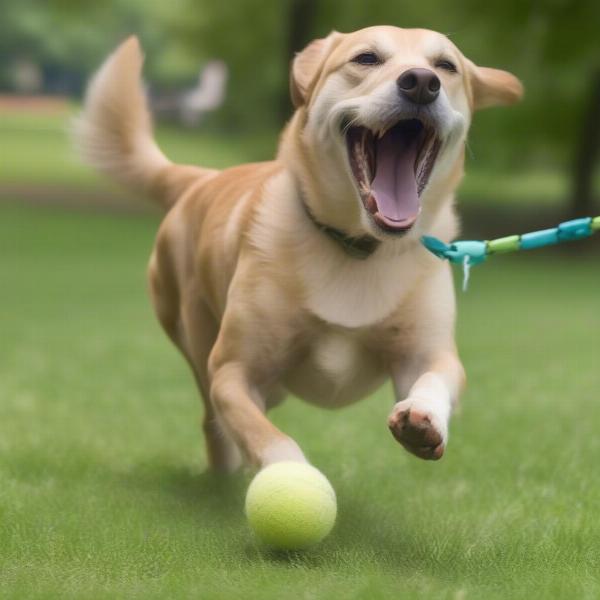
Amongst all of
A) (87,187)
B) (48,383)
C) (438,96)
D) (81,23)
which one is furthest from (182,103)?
(438,96)

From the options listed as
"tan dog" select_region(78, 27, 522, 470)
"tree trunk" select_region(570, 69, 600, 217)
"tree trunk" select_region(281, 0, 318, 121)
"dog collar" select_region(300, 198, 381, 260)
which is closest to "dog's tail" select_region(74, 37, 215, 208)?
"tan dog" select_region(78, 27, 522, 470)

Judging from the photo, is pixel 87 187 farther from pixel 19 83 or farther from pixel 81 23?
pixel 19 83

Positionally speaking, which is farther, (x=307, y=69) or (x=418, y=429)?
(x=307, y=69)

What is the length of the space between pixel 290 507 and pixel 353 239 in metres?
1.05

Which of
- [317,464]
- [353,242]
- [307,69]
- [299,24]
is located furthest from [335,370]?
[299,24]

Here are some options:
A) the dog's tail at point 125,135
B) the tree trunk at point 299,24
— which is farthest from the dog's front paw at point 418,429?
the tree trunk at point 299,24

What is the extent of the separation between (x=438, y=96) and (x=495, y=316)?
9.22m

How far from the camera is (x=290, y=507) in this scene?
11.8 feet

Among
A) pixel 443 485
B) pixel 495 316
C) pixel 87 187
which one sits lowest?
pixel 87 187

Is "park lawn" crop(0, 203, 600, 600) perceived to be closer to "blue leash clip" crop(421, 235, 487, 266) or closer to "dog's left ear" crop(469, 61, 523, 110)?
"blue leash clip" crop(421, 235, 487, 266)

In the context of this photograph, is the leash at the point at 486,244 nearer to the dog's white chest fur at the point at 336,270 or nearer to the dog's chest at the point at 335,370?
the dog's white chest fur at the point at 336,270

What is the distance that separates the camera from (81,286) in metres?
15.4

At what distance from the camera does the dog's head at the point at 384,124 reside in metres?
3.96

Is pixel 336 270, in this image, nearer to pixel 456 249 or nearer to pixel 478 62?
pixel 456 249
